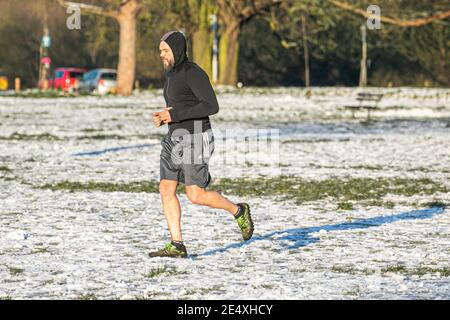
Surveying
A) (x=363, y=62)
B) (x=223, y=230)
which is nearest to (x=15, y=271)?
(x=223, y=230)

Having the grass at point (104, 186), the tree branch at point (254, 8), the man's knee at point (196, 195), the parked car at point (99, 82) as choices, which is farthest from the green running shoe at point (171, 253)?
the parked car at point (99, 82)

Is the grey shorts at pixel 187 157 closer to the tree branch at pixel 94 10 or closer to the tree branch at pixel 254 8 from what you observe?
the tree branch at pixel 94 10

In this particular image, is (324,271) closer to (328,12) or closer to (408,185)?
(408,185)

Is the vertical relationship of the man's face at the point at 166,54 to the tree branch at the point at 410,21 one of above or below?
below

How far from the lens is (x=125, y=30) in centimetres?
5984

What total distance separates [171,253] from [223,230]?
2110mm

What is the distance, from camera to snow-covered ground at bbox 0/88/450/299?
9.69 m

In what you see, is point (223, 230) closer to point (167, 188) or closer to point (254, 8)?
point (167, 188)

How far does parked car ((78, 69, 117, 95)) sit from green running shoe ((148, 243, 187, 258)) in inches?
2111

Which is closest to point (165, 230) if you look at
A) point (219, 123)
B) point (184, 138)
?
point (184, 138)

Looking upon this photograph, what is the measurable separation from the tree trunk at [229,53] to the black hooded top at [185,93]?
54724mm

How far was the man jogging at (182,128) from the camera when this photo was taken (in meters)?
10.8

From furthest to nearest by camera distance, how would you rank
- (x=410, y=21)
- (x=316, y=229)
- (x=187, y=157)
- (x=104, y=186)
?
(x=410, y=21) < (x=104, y=186) < (x=316, y=229) < (x=187, y=157)
